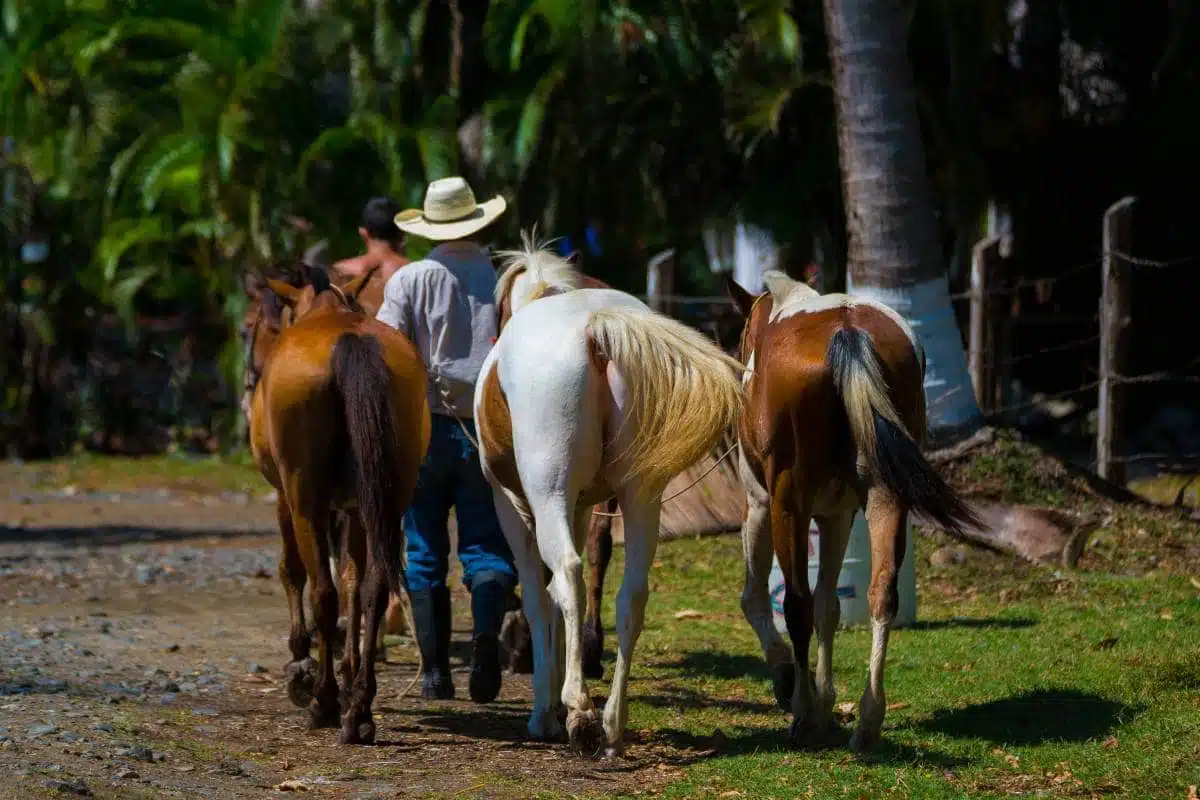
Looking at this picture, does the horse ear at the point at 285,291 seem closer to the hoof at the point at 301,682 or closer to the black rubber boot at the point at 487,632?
the black rubber boot at the point at 487,632

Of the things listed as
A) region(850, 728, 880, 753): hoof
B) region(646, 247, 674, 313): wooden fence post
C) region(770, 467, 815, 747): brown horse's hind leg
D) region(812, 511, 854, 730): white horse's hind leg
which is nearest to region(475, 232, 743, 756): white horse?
region(770, 467, 815, 747): brown horse's hind leg

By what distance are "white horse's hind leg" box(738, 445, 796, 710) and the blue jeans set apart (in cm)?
114

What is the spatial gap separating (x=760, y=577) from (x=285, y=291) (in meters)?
2.46

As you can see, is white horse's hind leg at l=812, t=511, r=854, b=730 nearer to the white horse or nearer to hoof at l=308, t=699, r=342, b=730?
the white horse

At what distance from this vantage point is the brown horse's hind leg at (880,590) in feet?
20.1

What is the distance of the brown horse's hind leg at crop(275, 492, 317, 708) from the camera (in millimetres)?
7551

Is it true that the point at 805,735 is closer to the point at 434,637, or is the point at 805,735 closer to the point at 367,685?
the point at 367,685

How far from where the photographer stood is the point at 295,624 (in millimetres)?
7777

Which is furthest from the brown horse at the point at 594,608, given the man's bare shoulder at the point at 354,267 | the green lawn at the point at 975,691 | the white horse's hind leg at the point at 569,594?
the white horse's hind leg at the point at 569,594

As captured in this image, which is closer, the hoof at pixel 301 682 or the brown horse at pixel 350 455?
the brown horse at pixel 350 455

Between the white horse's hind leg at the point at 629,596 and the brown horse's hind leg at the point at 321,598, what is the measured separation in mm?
1323

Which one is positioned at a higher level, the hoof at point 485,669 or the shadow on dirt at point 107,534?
the hoof at point 485,669

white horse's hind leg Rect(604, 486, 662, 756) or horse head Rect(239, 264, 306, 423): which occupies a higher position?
horse head Rect(239, 264, 306, 423)

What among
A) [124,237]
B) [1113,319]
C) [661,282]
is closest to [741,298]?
[1113,319]
